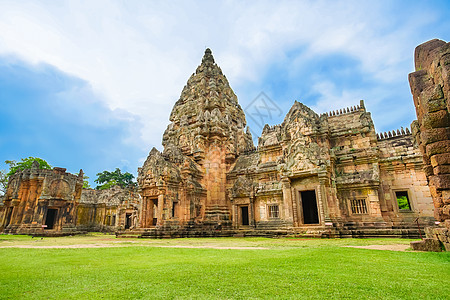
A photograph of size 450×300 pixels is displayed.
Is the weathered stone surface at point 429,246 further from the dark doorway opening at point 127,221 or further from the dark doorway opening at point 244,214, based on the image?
the dark doorway opening at point 127,221

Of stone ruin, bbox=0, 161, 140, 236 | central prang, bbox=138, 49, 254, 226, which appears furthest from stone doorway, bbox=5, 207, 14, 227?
central prang, bbox=138, 49, 254, 226

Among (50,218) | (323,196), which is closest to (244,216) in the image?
(323,196)

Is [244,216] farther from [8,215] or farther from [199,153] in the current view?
[8,215]

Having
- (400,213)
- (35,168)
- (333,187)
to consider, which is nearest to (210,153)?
(333,187)

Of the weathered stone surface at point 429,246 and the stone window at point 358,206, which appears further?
the stone window at point 358,206

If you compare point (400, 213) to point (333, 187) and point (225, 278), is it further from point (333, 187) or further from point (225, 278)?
point (225, 278)

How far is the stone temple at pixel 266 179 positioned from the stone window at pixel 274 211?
71mm

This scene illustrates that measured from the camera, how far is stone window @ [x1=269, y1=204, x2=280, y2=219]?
A: 18.1m

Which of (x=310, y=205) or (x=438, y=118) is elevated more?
(x=438, y=118)

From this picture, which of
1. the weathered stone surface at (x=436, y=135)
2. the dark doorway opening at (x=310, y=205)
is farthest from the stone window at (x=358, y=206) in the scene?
the weathered stone surface at (x=436, y=135)

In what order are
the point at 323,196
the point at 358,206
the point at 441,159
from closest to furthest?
the point at 441,159, the point at 323,196, the point at 358,206

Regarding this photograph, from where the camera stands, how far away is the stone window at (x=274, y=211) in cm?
1812

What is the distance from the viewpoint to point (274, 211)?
1828 centimetres

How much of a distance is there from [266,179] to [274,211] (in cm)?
264
